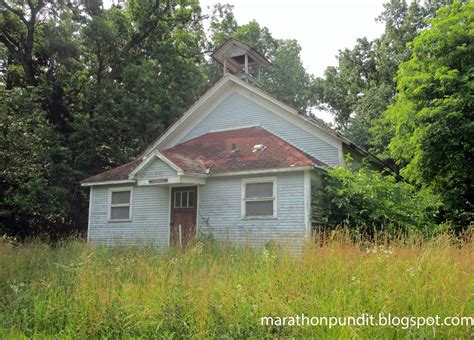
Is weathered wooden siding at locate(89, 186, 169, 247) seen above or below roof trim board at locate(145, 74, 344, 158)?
below

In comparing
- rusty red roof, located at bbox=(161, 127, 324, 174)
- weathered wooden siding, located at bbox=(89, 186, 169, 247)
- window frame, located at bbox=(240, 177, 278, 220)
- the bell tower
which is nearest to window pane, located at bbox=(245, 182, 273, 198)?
window frame, located at bbox=(240, 177, 278, 220)

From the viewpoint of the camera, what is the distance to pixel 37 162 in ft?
62.5

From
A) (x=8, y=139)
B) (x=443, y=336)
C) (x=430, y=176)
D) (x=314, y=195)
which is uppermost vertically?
(x=8, y=139)

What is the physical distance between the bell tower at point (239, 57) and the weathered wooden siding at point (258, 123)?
167cm

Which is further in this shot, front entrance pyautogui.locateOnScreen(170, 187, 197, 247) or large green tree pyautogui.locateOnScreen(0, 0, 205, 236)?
large green tree pyautogui.locateOnScreen(0, 0, 205, 236)

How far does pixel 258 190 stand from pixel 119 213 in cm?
618

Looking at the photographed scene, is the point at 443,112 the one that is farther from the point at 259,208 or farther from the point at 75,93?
the point at 75,93

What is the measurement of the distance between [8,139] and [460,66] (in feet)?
59.8

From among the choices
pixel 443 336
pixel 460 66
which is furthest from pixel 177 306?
pixel 460 66

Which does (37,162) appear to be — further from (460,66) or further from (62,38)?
(460,66)

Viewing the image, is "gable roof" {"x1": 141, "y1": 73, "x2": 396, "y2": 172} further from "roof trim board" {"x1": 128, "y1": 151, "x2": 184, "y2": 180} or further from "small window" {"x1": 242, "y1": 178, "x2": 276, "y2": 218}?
"roof trim board" {"x1": 128, "y1": 151, "x2": 184, "y2": 180}

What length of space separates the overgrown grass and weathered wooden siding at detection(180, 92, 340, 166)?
8.59 m

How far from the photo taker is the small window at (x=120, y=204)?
1600 centimetres

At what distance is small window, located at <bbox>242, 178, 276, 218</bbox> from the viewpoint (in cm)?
1309
